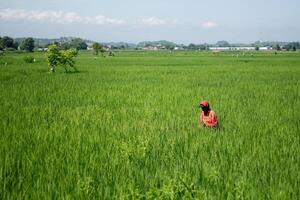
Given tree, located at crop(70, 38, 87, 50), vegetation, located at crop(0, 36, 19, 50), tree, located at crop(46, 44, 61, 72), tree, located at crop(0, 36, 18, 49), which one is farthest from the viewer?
tree, located at crop(70, 38, 87, 50)

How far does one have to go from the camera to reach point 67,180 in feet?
13.4

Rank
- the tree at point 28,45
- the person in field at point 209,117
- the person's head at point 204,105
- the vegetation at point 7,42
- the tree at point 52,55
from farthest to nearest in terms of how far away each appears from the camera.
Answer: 1. the vegetation at point 7,42
2. the tree at point 28,45
3. the tree at point 52,55
4. the person in field at point 209,117
5. the person's head at point 204,105

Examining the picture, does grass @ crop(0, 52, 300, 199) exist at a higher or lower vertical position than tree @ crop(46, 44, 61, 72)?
lower

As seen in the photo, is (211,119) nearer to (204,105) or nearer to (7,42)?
(204,105)

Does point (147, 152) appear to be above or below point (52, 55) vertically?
below

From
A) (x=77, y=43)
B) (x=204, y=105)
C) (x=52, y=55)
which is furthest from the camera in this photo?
(x=77, y=43)

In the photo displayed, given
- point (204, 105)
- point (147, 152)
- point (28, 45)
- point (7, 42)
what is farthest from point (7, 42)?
point (147, 152)

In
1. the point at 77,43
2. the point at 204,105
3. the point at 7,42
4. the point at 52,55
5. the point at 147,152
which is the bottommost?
the point at 147,152

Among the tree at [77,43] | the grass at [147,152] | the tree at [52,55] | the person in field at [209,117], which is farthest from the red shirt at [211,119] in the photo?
the tree at [77,43]

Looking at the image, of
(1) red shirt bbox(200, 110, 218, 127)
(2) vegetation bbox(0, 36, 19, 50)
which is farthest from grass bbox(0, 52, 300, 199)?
(2) vegetation bbox(0, 36, 19, 50)

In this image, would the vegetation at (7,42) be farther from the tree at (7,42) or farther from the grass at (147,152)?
the grass at (147,152)

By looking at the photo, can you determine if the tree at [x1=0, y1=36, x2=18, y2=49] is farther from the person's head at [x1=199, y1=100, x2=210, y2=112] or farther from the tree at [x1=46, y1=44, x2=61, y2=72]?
the person's head at [x1=199, y1=100, x2=210, y2=112]

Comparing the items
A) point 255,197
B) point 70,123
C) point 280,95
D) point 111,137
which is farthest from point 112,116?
point 280,95

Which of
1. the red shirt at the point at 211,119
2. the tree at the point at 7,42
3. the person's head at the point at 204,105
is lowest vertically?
the red shirt at the point at 211,119
